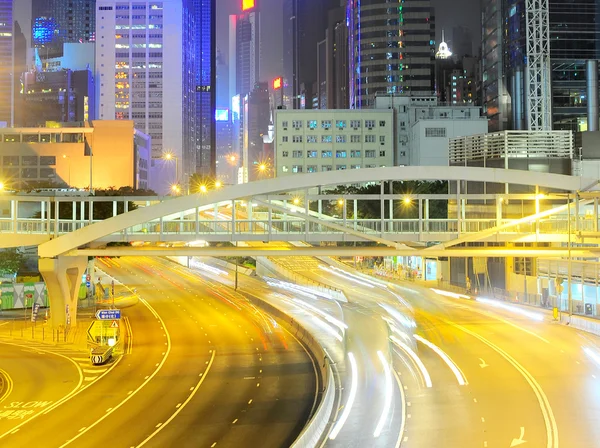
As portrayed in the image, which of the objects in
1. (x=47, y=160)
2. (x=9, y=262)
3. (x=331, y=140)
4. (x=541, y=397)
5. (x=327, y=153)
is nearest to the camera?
(x=541, y=397)

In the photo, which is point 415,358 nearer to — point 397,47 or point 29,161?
point 29,161

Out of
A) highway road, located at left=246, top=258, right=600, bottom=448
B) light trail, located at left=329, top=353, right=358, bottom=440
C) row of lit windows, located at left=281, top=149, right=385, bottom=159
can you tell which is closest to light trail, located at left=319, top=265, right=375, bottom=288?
highway road, located at left=246, top=258, right=600, bottom=448

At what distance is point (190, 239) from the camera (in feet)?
168

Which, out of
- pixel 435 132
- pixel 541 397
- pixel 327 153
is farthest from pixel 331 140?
pixel 541 397

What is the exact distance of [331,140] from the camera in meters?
143

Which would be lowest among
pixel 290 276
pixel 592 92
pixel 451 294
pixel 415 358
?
pixel 415 358

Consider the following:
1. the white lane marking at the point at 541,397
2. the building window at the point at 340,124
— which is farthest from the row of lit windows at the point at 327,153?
the white lane marking at the point at 541,397

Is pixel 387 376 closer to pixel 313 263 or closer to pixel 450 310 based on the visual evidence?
pixel 450 310

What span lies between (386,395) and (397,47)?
470ft

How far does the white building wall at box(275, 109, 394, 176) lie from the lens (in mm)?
142625

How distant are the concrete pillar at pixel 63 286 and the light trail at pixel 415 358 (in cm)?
2447

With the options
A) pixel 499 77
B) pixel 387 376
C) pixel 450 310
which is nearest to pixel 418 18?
pixel 499 77

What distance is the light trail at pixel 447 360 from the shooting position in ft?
123

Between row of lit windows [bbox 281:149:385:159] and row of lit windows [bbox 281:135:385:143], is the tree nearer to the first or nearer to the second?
row of lit windows [bbox 281:149:385:159]
